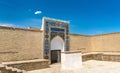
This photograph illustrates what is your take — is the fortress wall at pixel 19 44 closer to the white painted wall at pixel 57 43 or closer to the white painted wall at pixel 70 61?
the white painted wall at pixel 57 43

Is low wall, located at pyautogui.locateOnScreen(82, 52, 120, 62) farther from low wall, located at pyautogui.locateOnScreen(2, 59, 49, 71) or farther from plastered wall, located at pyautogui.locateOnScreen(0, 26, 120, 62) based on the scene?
low wall, located at pyautogui.locateOnScreen(2, 59, 49, 71)

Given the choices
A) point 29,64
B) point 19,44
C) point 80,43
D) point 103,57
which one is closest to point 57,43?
point 19,44

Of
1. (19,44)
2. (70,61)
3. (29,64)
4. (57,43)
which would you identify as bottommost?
(29,64)

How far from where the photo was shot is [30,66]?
1045cm

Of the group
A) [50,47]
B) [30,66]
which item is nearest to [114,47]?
[50,47]

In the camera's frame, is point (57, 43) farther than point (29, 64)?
Yes

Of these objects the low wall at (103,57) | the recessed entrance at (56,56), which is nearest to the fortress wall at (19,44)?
the recessed entrance at (56,56)

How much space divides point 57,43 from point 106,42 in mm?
7632

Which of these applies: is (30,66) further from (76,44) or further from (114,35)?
(114,35)

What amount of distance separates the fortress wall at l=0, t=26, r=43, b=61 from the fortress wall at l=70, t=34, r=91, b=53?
4988mm

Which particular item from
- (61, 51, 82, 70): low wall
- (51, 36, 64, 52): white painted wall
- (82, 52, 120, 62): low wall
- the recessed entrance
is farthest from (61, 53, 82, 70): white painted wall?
(82, 52, 120, 62): low wall

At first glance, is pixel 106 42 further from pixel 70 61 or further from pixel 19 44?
pixel 19 44

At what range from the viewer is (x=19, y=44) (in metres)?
11.3

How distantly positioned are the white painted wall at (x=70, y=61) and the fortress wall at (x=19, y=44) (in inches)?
108
